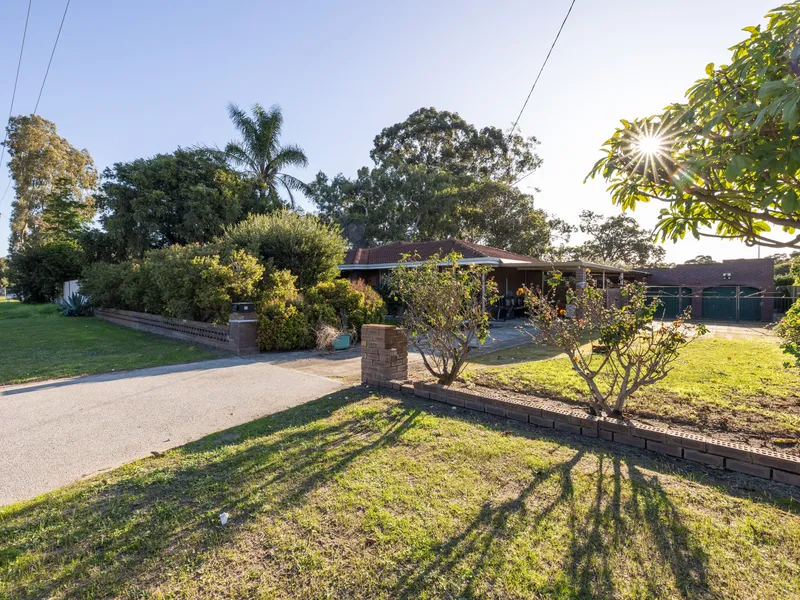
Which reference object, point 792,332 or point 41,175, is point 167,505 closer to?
point 792,332

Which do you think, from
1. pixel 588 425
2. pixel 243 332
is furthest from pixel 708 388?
pixel 243 332

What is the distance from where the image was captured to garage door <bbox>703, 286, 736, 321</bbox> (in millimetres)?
20609

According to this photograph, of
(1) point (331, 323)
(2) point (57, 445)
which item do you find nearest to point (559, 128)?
(1) point (331, 323)

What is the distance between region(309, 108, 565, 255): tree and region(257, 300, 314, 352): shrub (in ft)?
46.4

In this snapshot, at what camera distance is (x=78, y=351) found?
9.21m

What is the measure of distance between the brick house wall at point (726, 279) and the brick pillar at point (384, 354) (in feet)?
65.6

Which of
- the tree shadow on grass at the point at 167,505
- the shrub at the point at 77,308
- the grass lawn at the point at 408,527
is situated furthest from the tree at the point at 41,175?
the grass lawn at the point at 408,527

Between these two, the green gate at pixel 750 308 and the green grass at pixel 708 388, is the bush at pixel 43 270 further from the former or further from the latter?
the green gate at pixel 750 308

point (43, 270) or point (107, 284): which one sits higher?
point (43, 270)

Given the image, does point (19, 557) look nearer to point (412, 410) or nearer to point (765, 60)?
point (412, 410)

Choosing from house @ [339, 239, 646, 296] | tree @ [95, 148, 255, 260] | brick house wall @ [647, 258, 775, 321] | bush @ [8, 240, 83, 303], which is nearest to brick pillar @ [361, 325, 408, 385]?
house @ [339, 239, 646, 296]

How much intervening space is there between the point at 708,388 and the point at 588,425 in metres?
2.81

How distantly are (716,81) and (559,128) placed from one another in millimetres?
7057

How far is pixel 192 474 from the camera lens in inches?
128
